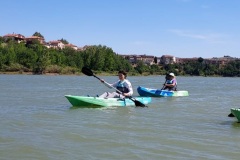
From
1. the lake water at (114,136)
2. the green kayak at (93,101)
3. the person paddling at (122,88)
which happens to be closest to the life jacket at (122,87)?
the person paddling at (122,88)

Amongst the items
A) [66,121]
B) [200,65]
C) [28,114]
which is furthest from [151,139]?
A: [200,65]

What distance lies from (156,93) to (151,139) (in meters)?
12.6

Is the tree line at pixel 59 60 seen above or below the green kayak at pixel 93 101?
above

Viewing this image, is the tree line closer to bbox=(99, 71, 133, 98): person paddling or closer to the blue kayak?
the blue kayak

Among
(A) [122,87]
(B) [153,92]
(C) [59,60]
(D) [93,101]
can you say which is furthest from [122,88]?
(C) [59,60]

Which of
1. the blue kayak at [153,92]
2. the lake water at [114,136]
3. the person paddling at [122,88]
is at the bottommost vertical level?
the lake water at [114,136]

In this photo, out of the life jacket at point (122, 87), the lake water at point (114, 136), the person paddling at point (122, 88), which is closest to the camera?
the lake water at point (114, 136)

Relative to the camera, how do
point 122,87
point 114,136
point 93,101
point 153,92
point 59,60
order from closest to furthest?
1. point 114,136
2. point 93,101
3. point 122,87
4. point 153,92
5. point 59,60

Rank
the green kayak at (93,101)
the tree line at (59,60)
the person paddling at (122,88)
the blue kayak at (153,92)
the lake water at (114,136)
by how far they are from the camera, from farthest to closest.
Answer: the tree line at (59,60), the blue kayak at (153,92), the person paddling at (122,88), the green kayak at (93,101), the lake water at (114,136)

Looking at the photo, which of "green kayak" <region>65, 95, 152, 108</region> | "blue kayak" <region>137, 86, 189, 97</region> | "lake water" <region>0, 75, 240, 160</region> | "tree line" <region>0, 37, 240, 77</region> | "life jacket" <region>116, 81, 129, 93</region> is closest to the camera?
"lake water" <region>0, 75, 240, 160</region>

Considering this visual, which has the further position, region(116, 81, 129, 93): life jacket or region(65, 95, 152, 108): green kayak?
region(116, 81, 129, 93): life jacket

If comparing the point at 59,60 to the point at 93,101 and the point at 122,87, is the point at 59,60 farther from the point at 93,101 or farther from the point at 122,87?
the point at 93,101

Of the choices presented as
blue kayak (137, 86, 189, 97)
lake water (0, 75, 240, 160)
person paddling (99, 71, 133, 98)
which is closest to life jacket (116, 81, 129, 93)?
person paddling (99, 71, 133, 98)

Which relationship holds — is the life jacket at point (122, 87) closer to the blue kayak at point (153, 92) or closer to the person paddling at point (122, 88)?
the person paddling at point (122, 88)
